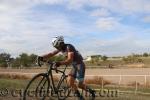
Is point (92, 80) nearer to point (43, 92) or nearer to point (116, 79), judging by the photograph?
point (116, 79)

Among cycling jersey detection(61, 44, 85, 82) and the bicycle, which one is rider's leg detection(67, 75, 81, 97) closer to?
cycling jersey detection(61, 44, 85, 82)

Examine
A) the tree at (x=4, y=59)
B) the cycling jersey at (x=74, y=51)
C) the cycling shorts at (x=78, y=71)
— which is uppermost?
the tree at (x=4, y=59)

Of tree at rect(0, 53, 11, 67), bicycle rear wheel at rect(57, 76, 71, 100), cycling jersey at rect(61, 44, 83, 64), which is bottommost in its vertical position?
bicycle rear wheel at rect(57, 76, 71, 100)

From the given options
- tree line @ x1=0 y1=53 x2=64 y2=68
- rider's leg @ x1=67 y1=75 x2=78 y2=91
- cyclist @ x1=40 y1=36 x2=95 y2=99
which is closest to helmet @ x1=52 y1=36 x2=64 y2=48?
cyclist @ x1=40 y1=36 x2=95 y2=99

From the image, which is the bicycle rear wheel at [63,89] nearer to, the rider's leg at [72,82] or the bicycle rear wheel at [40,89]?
the rider's leg at [72,82]

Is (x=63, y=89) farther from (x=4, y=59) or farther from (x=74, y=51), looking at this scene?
(x=4, y=59)

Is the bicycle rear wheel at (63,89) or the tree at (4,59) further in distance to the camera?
the tree at (4,59)

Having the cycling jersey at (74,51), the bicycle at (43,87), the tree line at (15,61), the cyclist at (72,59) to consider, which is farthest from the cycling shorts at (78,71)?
the tree line at (15,61)

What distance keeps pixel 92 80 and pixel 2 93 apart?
15.5m

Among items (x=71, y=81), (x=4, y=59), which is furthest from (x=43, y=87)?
(x=4, y=59)

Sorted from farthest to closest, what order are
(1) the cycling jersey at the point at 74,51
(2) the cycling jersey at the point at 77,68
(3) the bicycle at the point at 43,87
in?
(2) the cycling jersey at the point at 77,68, (1) the cycling jersey at the point at 74,51, (3) the bicycle at the point at 43,87

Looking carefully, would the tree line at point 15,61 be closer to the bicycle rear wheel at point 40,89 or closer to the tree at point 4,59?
the tree at point 4,59

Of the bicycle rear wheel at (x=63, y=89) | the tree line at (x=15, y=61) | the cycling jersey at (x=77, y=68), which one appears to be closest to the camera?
the cycling jersey at (x=77, y=68)

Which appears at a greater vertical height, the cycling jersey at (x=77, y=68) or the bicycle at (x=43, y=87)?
the cycling jersey at (x=77, y=68)
